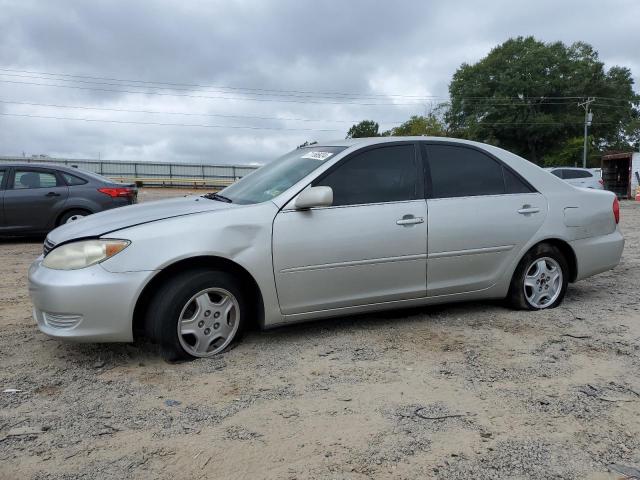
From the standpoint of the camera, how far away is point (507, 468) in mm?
2309

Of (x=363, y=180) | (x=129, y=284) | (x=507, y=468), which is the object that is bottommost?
(x=507, y=468)

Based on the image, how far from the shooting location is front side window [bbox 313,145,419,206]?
396 centimetres

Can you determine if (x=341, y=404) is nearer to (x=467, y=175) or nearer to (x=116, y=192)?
(x=467, y=175)

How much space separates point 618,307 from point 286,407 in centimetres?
348

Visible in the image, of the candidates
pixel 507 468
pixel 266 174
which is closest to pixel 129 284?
pixel 266 174

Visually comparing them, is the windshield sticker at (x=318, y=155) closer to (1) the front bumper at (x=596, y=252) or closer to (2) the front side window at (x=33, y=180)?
(1) the front bumper at (x=596, y=252)

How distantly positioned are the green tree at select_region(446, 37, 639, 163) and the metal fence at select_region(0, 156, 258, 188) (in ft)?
82.2

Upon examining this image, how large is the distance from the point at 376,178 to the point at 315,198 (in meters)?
0.65

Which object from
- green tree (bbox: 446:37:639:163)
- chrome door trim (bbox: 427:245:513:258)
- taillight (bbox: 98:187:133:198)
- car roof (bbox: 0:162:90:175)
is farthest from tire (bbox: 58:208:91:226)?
green tree (bbox: 446:37:639:163)

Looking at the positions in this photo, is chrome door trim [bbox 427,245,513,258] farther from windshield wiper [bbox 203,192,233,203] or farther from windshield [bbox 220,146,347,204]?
windshield wiper [bbox 203,192,233,203]

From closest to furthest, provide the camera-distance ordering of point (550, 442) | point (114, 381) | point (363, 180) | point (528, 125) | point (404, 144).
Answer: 1. point (550, 442)
2. point (114, 381)
3. point (363, 180)
4. point (404, 144)
5. point (528, 125)

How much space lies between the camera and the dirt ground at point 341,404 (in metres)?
2.36

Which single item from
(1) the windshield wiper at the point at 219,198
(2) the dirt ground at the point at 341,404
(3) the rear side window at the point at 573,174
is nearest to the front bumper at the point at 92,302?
(2) the dirt ground at the point at 341,404

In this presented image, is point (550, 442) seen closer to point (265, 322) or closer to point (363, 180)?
point (265, 322)
